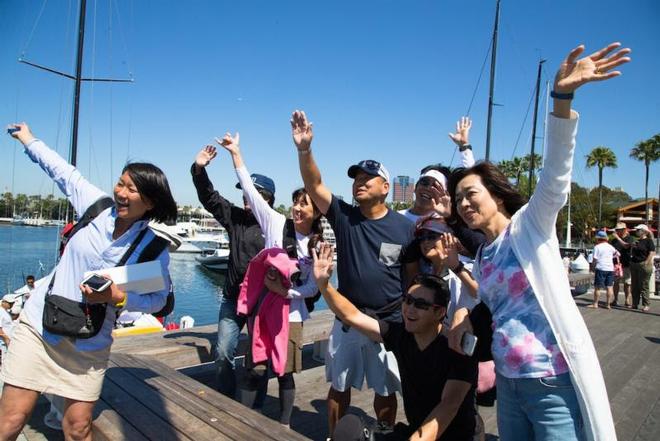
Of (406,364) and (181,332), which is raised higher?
(406,364)

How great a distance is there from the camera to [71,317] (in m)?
2.03

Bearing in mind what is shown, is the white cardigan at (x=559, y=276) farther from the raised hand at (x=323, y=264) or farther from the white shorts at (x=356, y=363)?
the white shorts at (x=356, y=363)

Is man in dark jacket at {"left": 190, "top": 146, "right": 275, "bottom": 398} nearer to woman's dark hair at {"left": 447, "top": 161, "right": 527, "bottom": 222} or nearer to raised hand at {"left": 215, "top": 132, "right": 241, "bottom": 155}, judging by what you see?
raised hand at {"left": 215, "top": 132, "right": 241, "bottom": 155}

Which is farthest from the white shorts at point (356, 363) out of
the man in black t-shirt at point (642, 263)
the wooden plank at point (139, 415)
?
the man in black t-shirt at point (642, 263)

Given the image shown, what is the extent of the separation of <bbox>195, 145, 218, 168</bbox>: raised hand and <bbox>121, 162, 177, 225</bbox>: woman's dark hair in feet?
3.28

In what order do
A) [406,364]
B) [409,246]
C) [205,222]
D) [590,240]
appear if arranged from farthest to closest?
[205,222], [590,240], [409,246], [406,364]

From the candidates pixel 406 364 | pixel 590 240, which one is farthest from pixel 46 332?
pixel 590 240

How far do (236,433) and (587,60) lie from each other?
229cm

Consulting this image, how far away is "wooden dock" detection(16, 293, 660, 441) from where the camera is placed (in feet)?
7.73

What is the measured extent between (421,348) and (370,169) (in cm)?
117

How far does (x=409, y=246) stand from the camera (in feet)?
8.91

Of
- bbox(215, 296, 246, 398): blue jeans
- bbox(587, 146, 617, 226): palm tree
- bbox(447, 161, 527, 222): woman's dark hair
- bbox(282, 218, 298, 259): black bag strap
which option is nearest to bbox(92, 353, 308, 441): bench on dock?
bbox(215, 296, 246, 398): blue jeans

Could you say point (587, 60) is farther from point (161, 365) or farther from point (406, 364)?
point (161, 365)

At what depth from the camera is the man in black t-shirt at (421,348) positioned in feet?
6.75
